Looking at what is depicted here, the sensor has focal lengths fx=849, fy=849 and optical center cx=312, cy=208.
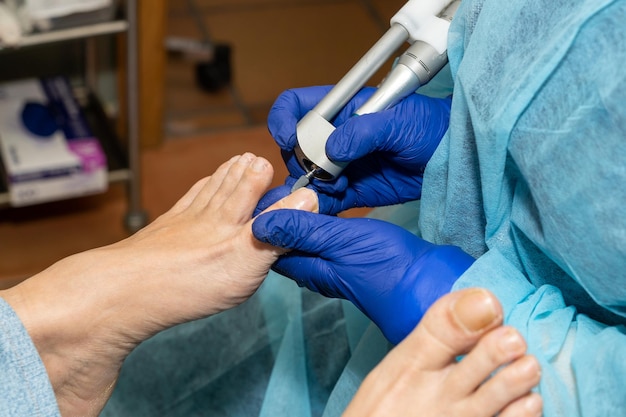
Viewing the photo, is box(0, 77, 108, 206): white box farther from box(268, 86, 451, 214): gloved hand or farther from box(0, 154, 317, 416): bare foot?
box(268, 86, 451, 214): gloved hand

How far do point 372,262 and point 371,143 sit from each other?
0.39ft

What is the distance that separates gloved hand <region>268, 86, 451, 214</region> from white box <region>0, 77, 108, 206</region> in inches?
32.6

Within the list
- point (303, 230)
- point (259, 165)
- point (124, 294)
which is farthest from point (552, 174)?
point (124, 294)

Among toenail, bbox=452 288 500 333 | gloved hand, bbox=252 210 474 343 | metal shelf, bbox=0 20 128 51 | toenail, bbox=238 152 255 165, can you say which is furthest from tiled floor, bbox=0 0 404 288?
toenail, bbox=452 288 500 333

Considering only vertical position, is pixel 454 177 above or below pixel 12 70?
above

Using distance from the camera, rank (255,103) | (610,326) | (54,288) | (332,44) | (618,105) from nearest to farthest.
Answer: (618,105) → (610,326) → (54,288) → (255,103) → (332,44)

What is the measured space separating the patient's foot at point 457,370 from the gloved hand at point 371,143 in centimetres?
20

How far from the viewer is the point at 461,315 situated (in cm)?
68

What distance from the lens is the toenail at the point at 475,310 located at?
2.18 ft

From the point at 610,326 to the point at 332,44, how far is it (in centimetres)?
165

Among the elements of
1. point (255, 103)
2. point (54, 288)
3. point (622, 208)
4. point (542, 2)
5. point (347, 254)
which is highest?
point (542, 2)

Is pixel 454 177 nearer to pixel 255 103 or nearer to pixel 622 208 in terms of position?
pixel 622 208

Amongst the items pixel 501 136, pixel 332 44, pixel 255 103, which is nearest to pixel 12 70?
pixel 255 103

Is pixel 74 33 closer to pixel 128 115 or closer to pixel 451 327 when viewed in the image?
pixel 128 115
